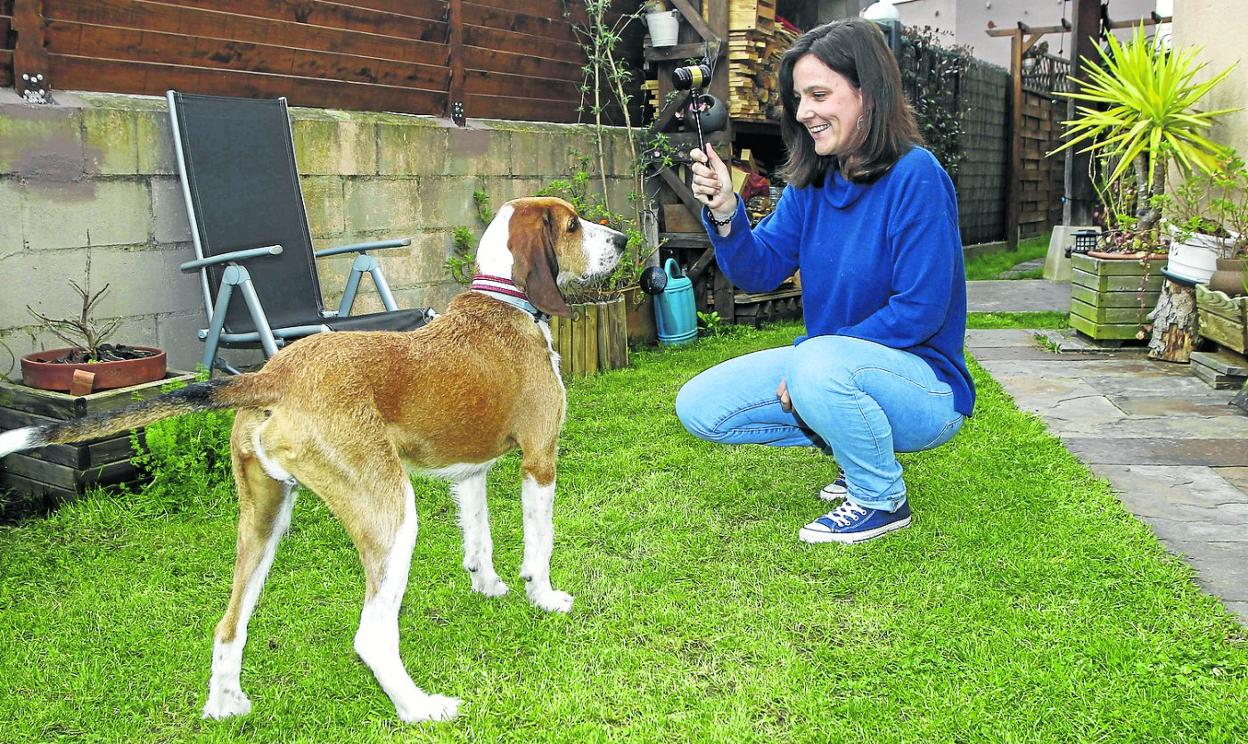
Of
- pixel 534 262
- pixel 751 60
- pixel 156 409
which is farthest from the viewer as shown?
pixel 751 60

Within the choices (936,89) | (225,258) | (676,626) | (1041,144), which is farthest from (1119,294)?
(1041,144)

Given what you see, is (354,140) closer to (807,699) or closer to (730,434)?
(730,434)

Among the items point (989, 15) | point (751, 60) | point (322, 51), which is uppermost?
point (989, 15)

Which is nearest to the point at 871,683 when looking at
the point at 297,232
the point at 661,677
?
the point at 661,677

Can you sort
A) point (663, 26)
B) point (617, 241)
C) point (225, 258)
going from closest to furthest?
point (617, 241)
point (225, 258)
point (663, 26)

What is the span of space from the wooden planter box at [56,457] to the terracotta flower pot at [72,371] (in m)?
0.04

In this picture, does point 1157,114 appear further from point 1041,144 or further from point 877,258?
point 1041,144

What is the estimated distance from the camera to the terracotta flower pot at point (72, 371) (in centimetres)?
420

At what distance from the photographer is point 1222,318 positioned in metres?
5.96

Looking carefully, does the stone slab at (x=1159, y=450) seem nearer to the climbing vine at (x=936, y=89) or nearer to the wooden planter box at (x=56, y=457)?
the wooden planter box at (x=56, y=457)

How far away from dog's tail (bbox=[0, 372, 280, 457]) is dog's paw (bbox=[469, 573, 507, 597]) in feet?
3.73

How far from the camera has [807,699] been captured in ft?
8.69

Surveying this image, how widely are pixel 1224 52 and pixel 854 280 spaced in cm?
538

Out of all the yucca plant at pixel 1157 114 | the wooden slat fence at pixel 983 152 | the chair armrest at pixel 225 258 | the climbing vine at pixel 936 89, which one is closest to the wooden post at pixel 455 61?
the chair armrest at pixel 225 258
